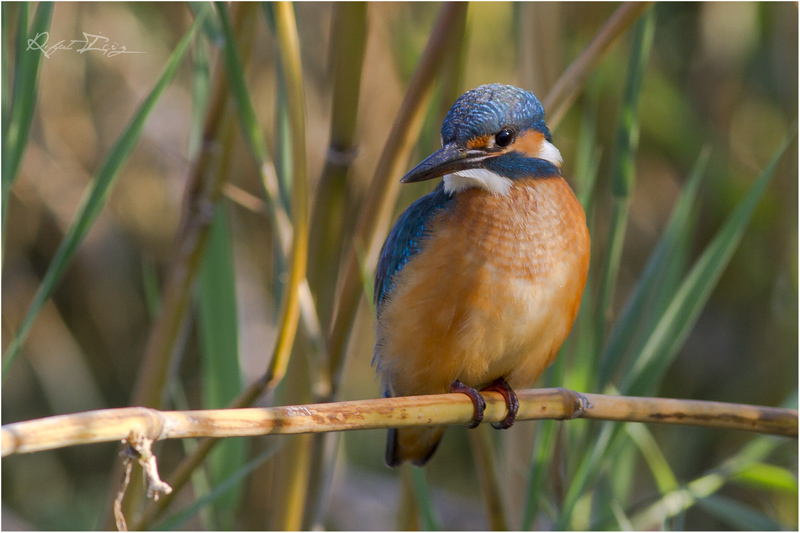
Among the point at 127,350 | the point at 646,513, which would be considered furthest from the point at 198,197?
the point at 127,350

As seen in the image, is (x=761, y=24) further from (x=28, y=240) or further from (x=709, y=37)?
(x=28, y=240)

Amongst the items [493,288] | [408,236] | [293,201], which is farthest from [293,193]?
[493,288]

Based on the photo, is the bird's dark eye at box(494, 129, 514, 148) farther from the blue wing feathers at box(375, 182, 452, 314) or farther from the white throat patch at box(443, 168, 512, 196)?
the blue wing feathers at box(375, 182, 452, 314)

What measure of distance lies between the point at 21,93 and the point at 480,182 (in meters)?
0.87

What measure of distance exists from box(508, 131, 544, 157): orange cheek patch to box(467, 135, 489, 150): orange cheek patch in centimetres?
9

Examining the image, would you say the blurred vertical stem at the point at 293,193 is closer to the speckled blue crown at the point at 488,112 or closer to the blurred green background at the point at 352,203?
the speckled blue crown at the point at 488,112

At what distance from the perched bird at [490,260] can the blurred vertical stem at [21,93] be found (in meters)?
0.74

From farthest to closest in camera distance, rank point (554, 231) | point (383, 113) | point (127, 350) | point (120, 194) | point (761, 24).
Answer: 1. point (127, 350)
2. point (120, 194)
3. point (383, 113)
4. point (761, 24)
5. point (554, 231)

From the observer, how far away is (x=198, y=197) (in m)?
1.66

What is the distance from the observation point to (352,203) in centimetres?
284

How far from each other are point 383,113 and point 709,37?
54.8 inches

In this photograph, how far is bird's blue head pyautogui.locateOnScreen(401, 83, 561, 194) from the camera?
55.3 inches

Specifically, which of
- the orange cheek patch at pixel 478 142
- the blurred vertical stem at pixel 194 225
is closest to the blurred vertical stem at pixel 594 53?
the orange cheek patch at pixel 478 142

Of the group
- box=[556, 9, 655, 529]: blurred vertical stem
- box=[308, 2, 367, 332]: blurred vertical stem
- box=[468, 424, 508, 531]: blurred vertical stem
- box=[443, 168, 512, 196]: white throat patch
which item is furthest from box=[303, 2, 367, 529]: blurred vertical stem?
box=[556, 9, 655, 529]: blurred vertical stem
